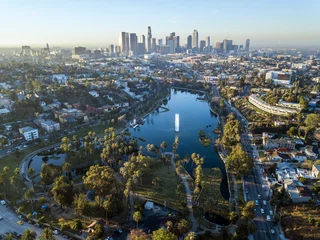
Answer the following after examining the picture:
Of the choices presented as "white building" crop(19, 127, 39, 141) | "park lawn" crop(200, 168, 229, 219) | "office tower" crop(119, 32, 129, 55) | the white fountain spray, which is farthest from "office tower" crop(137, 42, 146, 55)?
"park lawn" crop(200, 168, 229, 219)

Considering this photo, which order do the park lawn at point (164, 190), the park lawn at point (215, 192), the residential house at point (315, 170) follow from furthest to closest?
the residential house at point (315, 170) → the park lawn at point (164, 190) → the park lawn at point (215, 192)

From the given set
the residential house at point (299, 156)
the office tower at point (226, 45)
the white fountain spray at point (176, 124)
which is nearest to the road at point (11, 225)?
the residential house at point (299, 156)

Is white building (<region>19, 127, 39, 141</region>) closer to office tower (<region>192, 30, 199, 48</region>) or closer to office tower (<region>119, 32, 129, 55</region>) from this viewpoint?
office tower (<region>119, 32, 129, 55</region>)

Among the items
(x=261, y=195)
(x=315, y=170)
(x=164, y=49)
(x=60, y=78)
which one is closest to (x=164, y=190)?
(x=261, y=195)

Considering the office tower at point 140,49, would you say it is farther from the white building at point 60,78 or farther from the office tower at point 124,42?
the white building at point 60,78

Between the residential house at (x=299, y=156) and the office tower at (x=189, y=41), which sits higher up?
the office tower at (x=189, y=41)

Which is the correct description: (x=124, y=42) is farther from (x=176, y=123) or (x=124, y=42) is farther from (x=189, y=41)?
(x=176, y=123)
